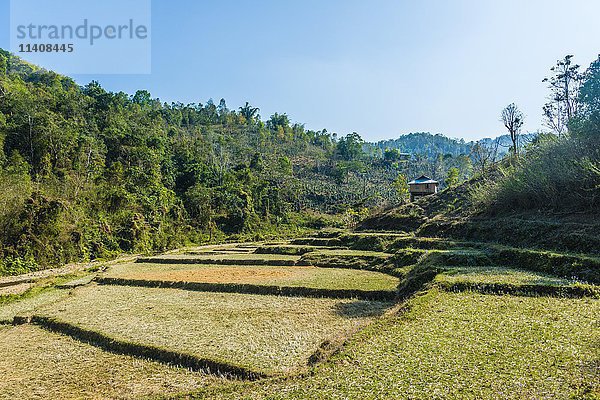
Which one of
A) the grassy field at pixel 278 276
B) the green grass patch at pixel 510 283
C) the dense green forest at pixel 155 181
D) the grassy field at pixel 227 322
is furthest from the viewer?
the dense green forest at pixel 155 181

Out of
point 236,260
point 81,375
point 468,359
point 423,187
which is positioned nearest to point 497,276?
point 468,359

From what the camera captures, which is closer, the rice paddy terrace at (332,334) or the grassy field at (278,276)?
the rice paddy terrace at (332,334)

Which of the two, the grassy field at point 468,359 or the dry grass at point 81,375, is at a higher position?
the grassy field at point 468,359

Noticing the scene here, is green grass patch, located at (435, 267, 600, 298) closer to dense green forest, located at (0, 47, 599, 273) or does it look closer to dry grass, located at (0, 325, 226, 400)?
dense green forest, located at (0, 47, 599, 273)

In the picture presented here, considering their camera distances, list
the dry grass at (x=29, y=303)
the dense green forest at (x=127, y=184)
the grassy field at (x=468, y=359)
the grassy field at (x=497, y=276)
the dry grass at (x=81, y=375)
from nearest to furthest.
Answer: the grassy field at (x=468, y=359), the dry grass at (x=81, y=375), the grassy field at (x=497, y=276), the dry grass at (x=29, y=303), the dense green forest at (x=127, y=184)

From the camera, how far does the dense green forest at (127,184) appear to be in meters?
27.8

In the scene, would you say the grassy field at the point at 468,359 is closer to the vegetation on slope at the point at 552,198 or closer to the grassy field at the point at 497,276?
the grassy field at the point at 497,276

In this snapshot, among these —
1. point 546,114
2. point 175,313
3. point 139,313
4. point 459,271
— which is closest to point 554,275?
point 459,271

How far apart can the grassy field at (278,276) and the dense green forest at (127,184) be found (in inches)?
314

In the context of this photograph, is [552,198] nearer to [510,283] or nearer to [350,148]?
[510,283]

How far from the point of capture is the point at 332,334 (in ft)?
31.2

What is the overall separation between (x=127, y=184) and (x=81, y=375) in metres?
35.1

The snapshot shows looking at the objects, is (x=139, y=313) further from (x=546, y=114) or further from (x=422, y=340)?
(x=546, y=114)

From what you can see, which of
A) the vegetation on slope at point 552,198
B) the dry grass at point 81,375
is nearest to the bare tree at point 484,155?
the vegetation on slope at point 552,198
